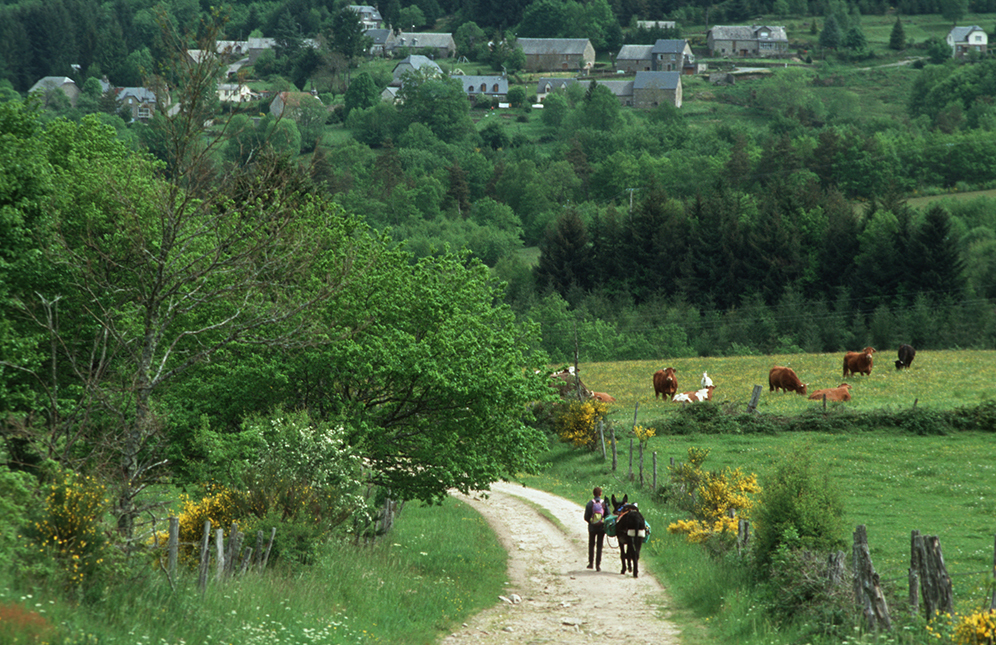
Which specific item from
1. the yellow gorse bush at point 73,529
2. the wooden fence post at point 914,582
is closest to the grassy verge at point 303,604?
the yellow gorse bush at point 73,529

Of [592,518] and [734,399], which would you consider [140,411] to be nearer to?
[592,518]

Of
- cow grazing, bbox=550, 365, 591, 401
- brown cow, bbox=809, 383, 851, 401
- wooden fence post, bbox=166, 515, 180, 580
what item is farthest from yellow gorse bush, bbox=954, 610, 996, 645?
brown cow, bbox=809, 383, 851, 401

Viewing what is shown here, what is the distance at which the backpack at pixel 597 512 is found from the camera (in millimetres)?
22062

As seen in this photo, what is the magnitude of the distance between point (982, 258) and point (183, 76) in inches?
3789

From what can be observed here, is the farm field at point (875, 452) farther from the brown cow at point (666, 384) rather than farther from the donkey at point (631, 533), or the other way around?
the donkey at point (631, 533)

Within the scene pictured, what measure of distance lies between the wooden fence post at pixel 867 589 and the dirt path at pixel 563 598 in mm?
3402

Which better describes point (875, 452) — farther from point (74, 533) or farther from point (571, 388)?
point (74, 533)

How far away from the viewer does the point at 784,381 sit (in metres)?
50.5

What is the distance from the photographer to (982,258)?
9538cm

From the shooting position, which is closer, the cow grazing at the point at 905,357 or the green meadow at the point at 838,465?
the green meadow at the point at 838,465

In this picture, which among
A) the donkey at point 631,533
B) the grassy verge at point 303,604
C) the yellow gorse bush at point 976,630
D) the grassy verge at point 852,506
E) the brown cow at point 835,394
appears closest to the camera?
the grassy verge at point 303,604

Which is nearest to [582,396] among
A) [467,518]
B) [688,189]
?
[467,518]

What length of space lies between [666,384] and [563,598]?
1298 inches

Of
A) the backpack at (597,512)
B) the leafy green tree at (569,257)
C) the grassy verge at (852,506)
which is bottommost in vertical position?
the leafy green tree at (569,257)
